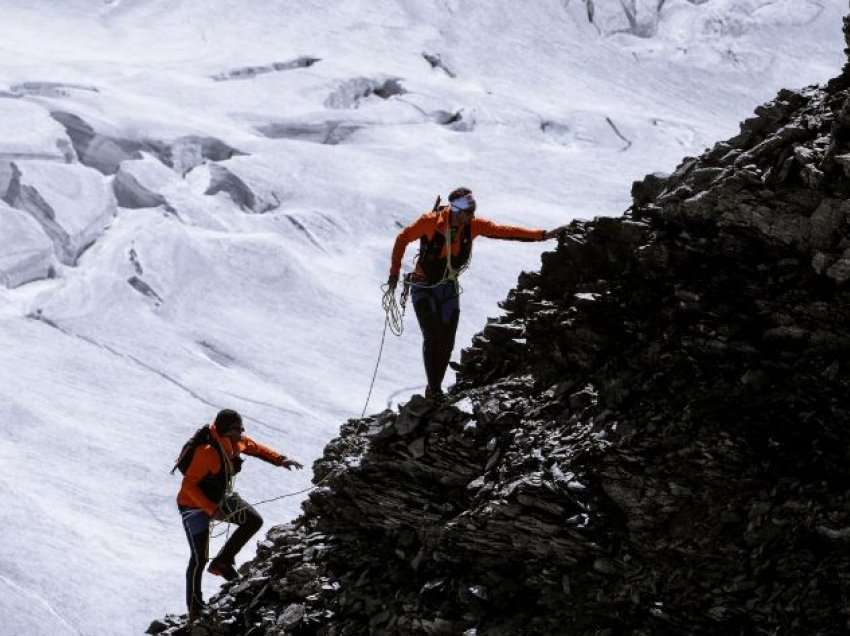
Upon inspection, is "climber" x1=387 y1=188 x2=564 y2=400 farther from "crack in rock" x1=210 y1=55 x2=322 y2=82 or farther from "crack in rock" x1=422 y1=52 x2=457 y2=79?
"crack in rock" x1=422 y1=52 x2=457 y2=79

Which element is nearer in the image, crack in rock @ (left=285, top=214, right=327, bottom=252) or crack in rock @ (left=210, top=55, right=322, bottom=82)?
crack in rock @ (left=285, top=214, right=327, bottom=252)

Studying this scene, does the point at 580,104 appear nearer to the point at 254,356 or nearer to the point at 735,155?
the point at 254,356

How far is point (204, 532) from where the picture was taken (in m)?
9.27

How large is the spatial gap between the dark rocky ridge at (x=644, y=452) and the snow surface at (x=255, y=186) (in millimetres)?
9469

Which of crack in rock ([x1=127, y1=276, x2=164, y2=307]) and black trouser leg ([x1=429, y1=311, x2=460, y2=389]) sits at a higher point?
black trouser leg ([x1=429, y1=311, x2=460, y2=389])

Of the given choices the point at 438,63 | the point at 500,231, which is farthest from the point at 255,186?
the point at 500,231

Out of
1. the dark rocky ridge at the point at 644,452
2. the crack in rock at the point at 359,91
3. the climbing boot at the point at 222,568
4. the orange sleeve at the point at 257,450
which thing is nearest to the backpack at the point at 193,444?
the orange sleeve at the point at 257,450

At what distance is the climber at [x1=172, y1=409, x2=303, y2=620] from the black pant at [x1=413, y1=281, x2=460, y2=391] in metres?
1.20

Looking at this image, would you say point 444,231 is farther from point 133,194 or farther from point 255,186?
point 255,186

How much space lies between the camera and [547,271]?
920cm

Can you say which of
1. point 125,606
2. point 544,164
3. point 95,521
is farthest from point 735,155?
point 544,164

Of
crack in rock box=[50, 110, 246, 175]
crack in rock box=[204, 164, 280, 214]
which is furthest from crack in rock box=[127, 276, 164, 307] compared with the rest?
crack in rock box=[50, 110, 246, 175]

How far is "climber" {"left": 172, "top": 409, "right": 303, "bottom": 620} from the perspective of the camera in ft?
29.7

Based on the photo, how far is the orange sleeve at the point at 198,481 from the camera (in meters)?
9.10
